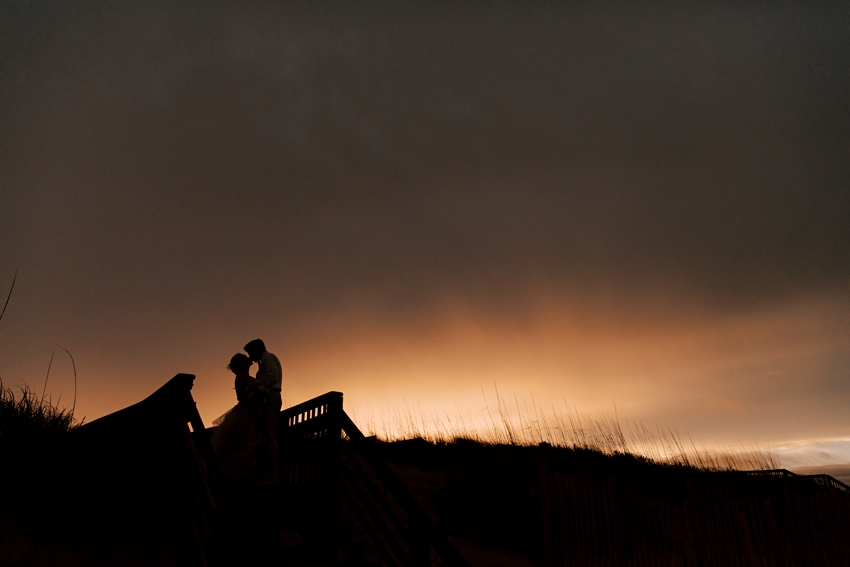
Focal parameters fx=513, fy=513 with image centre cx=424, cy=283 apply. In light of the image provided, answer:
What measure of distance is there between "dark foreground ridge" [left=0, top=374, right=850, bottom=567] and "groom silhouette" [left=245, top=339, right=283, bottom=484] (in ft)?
0.96

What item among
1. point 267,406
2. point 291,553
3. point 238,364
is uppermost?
point 238,364

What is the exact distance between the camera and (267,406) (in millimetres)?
7371

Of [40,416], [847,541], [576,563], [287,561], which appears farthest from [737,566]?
[40,416]

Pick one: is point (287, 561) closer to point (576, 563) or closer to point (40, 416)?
point (40, 416)

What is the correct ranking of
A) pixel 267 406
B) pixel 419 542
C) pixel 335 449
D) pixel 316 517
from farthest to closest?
pixel 267 406 → pixel 335 449 → pixel 316 517 → pixel 419 542

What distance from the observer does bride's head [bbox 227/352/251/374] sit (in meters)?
7.54

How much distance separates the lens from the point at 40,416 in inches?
259

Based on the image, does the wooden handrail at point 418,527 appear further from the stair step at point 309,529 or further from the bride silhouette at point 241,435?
the bride silhouette at point 241,435

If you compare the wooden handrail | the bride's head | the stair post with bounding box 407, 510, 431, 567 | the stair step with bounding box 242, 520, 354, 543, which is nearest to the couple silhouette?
the bride's head

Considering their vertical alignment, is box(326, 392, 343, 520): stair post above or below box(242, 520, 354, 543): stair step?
above

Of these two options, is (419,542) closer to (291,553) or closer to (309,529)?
(291,553)

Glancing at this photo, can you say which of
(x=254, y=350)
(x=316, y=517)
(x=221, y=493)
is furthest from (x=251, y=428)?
(x=221, y=493)

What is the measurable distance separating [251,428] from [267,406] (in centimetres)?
36

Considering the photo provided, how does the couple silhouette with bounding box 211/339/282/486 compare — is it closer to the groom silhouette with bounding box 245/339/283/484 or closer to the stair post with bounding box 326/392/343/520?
the groom silhouette with bounding box 245/339/283/484
